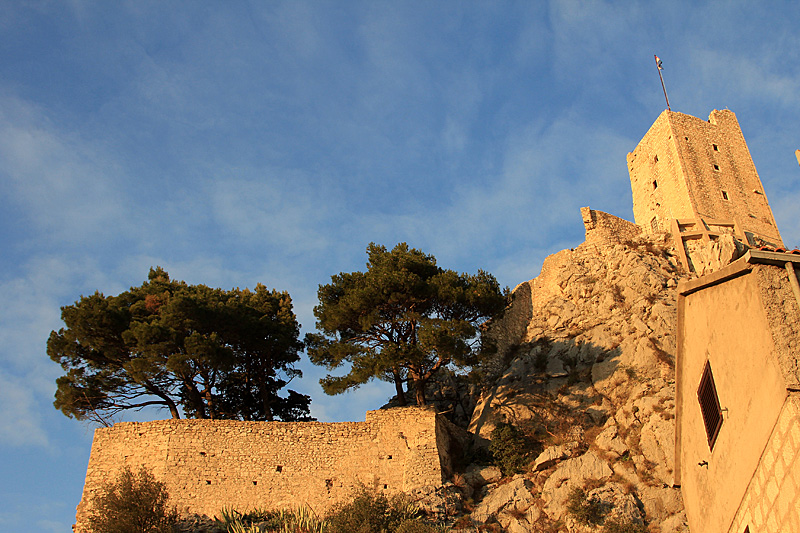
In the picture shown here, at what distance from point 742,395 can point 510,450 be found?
1213cm

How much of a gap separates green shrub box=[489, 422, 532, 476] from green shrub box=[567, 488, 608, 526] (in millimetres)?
2330

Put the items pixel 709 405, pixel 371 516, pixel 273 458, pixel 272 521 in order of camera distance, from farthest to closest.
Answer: pixel 273 458 < pixel 272 521 < pixel 371 516 < pixel 709 405

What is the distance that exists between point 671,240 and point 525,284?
6.87 metres

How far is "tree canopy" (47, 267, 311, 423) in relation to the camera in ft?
66.9

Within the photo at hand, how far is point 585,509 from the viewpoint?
1631 cm

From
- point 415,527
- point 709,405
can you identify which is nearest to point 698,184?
point 415,527

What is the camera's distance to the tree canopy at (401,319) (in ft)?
65.5

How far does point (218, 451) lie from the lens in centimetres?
1898

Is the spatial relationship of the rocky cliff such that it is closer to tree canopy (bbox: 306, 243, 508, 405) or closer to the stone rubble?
the stone rubble

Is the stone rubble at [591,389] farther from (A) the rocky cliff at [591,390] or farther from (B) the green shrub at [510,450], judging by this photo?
(B) the green shrub at [510,450]

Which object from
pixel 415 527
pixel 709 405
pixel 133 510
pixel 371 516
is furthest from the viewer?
pixel 133 510

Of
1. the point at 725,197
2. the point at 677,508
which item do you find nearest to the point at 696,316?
the point at 677,508

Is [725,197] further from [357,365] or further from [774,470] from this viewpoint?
[774,470]

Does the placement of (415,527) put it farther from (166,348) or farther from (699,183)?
(699,183)
